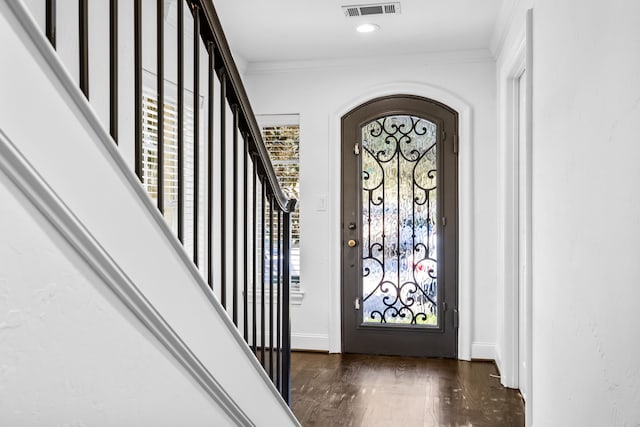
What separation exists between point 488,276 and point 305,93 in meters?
1.99

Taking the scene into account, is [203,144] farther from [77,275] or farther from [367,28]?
[77,275]

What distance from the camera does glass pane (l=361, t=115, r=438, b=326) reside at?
4.27 metres

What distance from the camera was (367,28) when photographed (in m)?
3.63

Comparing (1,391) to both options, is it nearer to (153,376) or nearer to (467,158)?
(153,376)

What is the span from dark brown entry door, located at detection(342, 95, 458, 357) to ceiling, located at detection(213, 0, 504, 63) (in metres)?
0.48

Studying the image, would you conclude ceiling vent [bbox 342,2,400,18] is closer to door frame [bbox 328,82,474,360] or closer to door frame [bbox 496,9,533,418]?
door frame [bbox 496,9,533,418]

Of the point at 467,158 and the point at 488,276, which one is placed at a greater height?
the point at 467,158

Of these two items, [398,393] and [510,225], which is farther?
[510,225]

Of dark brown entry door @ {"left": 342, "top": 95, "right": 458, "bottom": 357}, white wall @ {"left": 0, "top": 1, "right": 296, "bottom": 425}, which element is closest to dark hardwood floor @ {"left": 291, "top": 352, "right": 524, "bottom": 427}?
dark brown entry door @ {"left": 342, "top": 95, "right": 458, "bottom": 357}

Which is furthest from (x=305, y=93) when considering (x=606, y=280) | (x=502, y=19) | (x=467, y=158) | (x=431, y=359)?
(x=606, y=280)

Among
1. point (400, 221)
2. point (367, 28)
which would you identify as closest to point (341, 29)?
point (367, 28)

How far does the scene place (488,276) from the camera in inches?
164

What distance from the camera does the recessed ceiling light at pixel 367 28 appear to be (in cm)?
358

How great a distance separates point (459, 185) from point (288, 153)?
1.37m
